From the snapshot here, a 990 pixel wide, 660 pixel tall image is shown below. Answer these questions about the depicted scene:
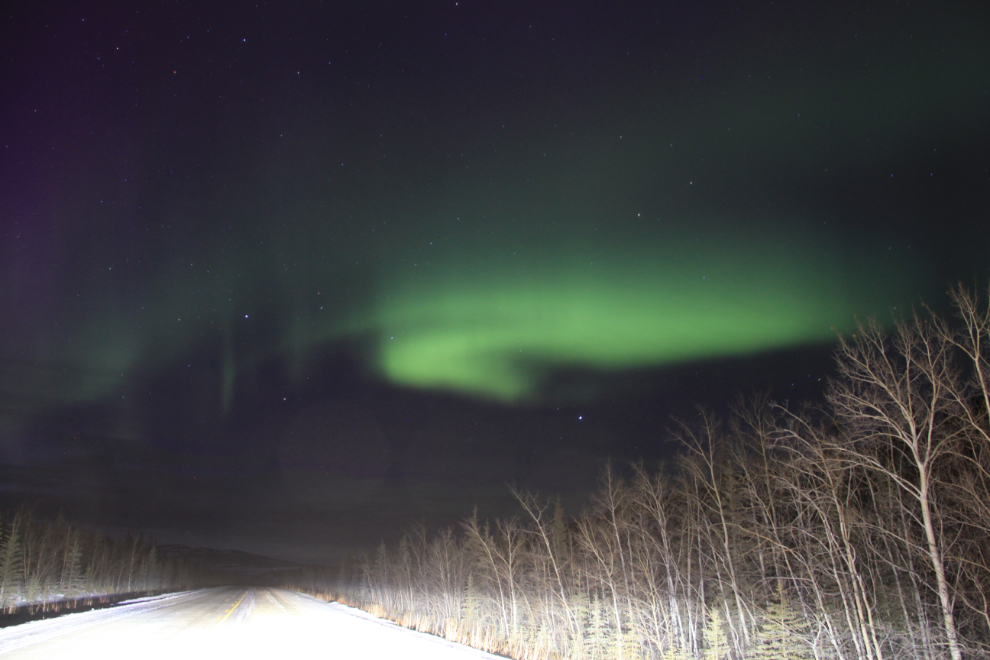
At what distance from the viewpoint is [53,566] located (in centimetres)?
10144

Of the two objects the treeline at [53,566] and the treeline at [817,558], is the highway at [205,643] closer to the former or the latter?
the treeline at [817,558]

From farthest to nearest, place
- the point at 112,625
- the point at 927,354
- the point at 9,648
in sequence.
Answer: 1. the point at 112,625
2. the point at 9,648
3. the point at 927,354

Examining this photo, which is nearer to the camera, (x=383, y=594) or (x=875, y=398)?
(x=875, y=398)

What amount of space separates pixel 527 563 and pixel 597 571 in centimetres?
3571

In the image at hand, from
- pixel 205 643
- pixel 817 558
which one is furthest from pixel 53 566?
pixel 817 558

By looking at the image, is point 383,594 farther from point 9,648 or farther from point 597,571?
point 9,648

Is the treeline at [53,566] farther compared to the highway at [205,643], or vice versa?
the treeline at [53,566]

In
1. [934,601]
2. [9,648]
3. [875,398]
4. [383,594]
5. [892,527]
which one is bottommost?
[383,594]

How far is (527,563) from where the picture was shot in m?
83.6

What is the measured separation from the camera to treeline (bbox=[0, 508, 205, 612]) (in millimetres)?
83312

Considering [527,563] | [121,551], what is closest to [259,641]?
[527,563]

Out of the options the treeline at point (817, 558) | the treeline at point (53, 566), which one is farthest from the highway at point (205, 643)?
the treeline at point (53, 566)

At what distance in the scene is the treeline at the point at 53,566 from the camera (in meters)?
83.3

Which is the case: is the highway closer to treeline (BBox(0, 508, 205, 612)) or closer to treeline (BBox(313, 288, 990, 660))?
treeline (BBox(313, 288, 990, 660))
